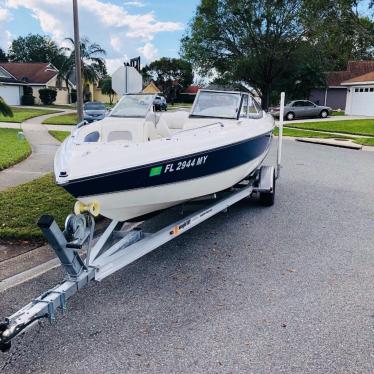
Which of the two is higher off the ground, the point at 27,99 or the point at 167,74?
the point at 167,74

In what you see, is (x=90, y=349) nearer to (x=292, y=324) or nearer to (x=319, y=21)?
(x=292, y=324)

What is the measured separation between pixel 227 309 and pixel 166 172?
1406mm

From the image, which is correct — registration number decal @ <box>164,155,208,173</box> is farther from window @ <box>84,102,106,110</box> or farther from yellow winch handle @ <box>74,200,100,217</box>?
window @ <box>84,102,106,110</box>

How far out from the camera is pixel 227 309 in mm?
3732

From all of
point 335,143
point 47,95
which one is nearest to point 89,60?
point 47,95

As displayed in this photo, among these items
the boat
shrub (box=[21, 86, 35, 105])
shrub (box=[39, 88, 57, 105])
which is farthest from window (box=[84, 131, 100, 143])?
shrub (box=[39, 88, 57, 105])

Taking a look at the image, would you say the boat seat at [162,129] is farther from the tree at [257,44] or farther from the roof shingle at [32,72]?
the roof shingle at [32,72]

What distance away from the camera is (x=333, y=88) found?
42719mm

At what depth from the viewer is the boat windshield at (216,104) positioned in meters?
6.41

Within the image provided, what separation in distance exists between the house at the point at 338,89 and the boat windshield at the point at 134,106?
39.8 m

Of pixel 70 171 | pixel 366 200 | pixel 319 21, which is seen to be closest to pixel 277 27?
pixel 319 21

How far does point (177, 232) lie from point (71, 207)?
2.49 m

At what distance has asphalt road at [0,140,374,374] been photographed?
301 cm

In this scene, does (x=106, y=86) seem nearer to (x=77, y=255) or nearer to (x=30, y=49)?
(x=30, y=49)
